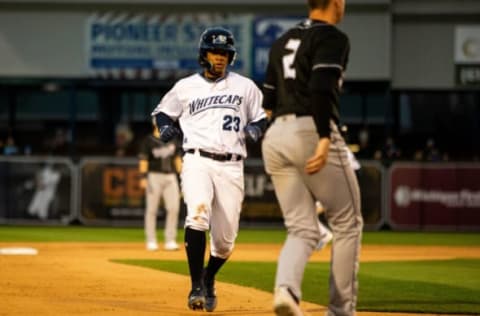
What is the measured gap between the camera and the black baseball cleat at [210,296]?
947 centimetres

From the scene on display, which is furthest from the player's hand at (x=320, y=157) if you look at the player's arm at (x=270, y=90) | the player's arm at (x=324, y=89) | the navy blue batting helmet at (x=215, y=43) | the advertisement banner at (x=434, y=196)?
the advertisement banner at (x=434, y=196)

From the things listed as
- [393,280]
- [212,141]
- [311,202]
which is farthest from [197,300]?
[393,280]

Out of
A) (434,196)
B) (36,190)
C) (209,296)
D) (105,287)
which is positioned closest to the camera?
(209,296)

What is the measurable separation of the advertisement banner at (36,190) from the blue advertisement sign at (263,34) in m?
7.51

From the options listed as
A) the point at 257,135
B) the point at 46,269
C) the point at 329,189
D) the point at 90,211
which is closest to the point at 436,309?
the point at 257,135

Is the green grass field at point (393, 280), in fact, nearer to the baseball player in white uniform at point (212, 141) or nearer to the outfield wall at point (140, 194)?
the baseball player in white uniform at point (212, 141)

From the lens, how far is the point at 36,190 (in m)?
26.2

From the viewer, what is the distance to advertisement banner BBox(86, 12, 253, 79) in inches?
1252

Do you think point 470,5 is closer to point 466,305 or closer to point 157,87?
point 157,87

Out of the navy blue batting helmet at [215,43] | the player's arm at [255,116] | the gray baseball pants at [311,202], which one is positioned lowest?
the gray baseball pants at [311,202]

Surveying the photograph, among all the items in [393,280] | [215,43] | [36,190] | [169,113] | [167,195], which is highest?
[215,43]

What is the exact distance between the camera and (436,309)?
10.2 metres

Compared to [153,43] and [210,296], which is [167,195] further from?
[153,43]

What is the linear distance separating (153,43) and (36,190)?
7306mm
